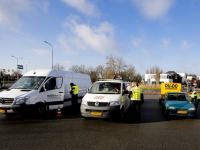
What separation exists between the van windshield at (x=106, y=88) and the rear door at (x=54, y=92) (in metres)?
2.00

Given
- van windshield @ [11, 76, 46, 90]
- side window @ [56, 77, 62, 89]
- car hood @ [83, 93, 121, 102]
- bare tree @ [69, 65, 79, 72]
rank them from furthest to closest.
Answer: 1. bare tree @ [69, 65, 79, 72]
2. side window @ [56, 77, 62, 89]
3. van windshield @ [11, 76, 46, 90]
4. car hood @ [83, 93, 121, 102]

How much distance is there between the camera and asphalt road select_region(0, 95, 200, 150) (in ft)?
15.3

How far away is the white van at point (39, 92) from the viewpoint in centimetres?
716

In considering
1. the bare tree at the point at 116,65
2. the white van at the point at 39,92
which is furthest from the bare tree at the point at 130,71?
the white van at the point at 39,92

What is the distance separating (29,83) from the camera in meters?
8.41

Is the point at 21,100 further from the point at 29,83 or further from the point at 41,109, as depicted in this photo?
the point at 29,83

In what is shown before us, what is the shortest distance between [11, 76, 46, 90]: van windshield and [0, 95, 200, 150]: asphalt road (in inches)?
62.4

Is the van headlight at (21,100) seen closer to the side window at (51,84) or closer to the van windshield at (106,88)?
the side window at (51,84)

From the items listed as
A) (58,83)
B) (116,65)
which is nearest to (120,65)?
(116,65)

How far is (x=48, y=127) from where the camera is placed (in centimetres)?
641

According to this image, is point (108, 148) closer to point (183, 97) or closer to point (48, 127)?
point (48, 127)

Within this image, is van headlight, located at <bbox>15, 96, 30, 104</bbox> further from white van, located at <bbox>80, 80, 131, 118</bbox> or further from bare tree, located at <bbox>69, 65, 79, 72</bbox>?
bare tree, located at <bbox>69, 65, 79, 72</bbox>

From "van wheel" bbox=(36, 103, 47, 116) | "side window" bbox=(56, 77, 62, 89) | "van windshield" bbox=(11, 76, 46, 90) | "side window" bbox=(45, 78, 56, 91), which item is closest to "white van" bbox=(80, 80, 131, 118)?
"van wheel" bbox=(36, 103, 47, 116)

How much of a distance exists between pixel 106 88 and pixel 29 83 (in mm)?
3930
